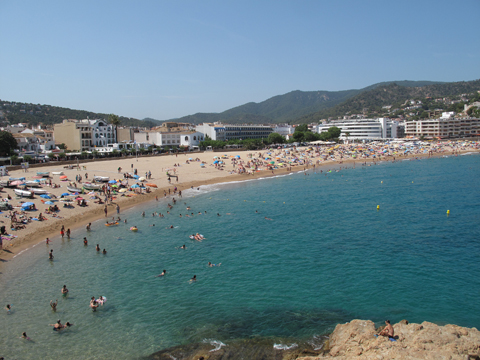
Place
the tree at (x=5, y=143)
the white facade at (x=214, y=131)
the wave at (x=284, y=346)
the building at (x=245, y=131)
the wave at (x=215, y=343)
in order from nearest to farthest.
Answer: the wave at (x=284, y=346)
the wave at (x=215, y=343)
the tree at (x=5, y=143)
the white facade at (x=214, y=131)
the building at (x=245, y=131)

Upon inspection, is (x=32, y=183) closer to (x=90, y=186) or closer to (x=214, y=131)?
(x=90, y=186)

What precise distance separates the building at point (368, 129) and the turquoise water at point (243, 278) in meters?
112

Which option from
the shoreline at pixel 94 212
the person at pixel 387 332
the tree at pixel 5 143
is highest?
the tree at pixel 5 143

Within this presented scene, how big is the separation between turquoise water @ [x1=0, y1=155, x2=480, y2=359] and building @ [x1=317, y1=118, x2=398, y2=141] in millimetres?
111507

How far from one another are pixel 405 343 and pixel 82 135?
3099 inches

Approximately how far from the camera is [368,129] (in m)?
140

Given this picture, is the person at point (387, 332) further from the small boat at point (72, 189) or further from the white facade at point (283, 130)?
the white facade at point (283, 130)

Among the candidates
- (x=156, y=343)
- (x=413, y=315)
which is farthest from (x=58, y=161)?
(x=413, y=315)

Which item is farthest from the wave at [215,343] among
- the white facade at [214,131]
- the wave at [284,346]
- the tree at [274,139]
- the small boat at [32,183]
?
the white facade at [214,131]

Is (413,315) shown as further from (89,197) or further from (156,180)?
(156,180)

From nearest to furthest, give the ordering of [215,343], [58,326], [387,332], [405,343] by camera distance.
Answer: [405,343] → [387,332] → [215,343] → [58,326]

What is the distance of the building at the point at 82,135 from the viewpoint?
3027 inches

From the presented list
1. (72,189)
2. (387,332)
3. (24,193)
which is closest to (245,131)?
(72,189)

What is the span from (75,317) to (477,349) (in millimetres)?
16616
